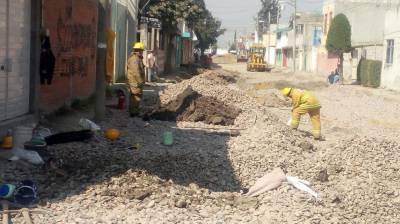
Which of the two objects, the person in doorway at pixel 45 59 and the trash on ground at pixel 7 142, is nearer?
the trash on ground at pixel 7 142

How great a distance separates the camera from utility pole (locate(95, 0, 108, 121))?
12.6m

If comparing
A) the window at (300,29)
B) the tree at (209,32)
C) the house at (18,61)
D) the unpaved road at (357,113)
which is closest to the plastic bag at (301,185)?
the house at (18,61)

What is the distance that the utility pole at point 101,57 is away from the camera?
41.3 ft

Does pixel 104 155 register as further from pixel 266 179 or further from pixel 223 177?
pixel 266 179

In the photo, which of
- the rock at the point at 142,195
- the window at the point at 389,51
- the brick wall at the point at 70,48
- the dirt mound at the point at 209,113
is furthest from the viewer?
the window at the point at 389,51

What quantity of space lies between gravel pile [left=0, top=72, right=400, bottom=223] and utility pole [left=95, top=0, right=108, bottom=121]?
534mm

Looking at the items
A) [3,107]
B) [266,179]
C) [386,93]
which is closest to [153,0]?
[386,93]

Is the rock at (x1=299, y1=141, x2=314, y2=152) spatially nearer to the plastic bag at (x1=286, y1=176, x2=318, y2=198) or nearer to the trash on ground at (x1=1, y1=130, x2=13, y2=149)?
the plastic bag at (x1=286, y1=176, x2=318, y2=198)

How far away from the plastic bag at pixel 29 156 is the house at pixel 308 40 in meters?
53.7

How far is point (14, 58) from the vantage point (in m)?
10.3

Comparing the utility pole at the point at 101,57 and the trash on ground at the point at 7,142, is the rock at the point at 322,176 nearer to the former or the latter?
the trash on ground at the point at 7,142

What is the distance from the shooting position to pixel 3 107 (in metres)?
9.83

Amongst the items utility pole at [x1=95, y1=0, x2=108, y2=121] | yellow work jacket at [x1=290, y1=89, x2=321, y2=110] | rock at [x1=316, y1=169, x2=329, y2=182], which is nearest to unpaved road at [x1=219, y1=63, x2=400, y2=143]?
yellow work jacket at [x1=290, y1=89, x2=321, y2=110]

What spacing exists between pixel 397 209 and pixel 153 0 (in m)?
26.8
